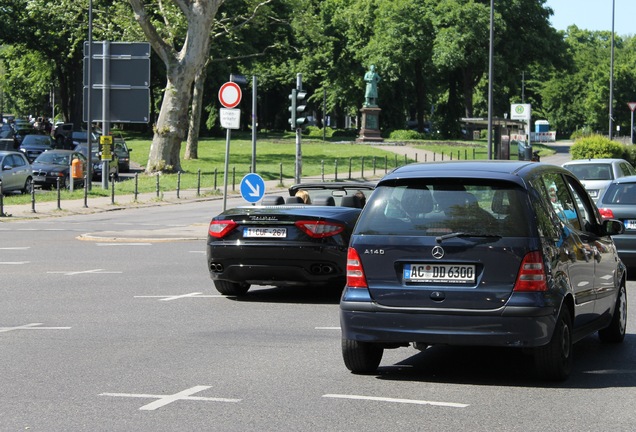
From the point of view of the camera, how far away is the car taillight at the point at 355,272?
838 centimetres

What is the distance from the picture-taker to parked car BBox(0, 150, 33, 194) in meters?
37.5

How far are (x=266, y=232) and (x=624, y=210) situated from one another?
5.81m

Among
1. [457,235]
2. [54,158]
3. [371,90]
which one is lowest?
[54,158]

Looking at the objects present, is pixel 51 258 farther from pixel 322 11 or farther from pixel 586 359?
pixel 322 11

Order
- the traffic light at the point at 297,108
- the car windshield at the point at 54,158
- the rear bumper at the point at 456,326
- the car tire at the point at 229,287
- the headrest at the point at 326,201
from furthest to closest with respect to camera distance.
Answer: the car windshield at the point at 54,158 < the traffic light at the point at 297,108 < the headrest at the point at 326,201 < the car tire at the point at 229,287 < the rear bumper at the point at 456,326

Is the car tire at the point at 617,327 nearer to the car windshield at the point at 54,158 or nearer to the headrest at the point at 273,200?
the headrest at the point at 273,200

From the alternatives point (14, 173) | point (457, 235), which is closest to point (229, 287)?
point (457, 235)

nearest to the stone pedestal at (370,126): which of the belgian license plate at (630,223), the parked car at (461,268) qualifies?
the belgian license plate at (630,223)

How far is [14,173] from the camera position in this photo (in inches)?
1506

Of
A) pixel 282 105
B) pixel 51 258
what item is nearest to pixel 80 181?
pixel 51 258

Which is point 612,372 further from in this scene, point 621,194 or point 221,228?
point 621,194

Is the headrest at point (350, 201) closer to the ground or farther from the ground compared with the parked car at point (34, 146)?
closer to the ground

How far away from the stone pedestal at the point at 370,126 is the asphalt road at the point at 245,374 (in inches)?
2577

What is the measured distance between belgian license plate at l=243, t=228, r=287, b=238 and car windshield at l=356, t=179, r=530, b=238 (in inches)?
189
